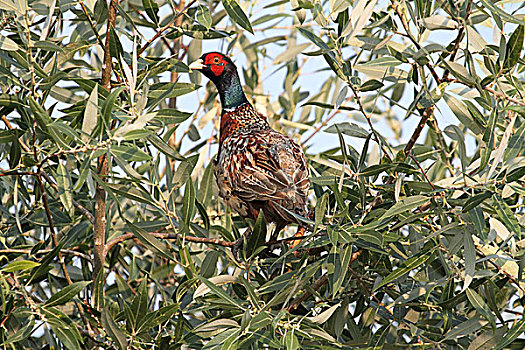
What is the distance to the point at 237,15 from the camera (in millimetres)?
2307

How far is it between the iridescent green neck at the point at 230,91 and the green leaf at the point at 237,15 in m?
1.66

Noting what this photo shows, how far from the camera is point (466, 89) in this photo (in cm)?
237

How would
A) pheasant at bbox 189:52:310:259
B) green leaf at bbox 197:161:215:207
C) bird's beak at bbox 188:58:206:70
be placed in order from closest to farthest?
pheasant at bbox 189:52:310:259
green leaf at bbox 197:161:215:207
bird's beak at bbox 188:58:206:70

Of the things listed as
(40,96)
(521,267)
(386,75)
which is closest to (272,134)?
(386,75)

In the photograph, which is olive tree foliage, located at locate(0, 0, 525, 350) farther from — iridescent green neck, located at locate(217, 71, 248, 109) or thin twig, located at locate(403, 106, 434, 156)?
iridescent green neck, located at locate(217, 71, 248, 109)

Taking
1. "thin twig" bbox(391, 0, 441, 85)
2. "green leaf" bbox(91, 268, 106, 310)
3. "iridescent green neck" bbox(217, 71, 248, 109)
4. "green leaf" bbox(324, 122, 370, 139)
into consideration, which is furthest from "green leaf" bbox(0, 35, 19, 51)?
"iridescent green neck" bbox(217, 71, 248, 109)

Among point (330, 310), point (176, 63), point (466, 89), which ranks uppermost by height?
point (176, 63)

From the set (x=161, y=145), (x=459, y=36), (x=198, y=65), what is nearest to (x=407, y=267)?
(x=459, y=36)

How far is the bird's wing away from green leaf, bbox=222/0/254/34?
0.85 m

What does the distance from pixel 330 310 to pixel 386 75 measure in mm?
831

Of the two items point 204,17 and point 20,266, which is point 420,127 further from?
point 20,266

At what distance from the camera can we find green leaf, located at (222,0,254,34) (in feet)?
7.54

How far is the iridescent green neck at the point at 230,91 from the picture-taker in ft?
13.1

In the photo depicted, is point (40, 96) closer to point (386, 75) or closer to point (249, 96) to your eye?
point (386, 75)
